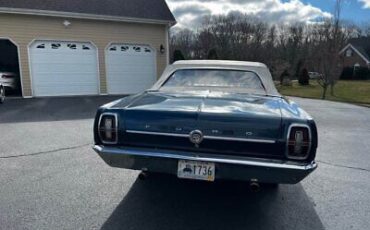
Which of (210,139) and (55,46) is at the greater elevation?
(55,46)

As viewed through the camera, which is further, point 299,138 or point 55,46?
→ point 55,46

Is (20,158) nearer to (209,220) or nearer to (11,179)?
(11,179)

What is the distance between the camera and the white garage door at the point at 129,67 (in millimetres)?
15688

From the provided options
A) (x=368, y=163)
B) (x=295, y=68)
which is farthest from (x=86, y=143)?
(x=295, y=68)

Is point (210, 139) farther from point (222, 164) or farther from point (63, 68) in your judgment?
point (63, 68)

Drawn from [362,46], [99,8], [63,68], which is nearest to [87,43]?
[63,68]

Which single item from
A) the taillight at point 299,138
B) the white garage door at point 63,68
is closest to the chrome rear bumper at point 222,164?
the taillight at point 299,138

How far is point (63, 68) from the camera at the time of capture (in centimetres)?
1464

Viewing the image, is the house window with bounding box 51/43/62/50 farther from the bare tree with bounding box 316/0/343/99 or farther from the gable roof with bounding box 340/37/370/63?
A: the gable roof with bounding box 340/37/370/63

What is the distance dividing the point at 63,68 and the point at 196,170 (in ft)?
42.6

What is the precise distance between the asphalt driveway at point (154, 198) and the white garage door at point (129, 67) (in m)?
9.69

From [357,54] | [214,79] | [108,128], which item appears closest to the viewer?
[108,128]

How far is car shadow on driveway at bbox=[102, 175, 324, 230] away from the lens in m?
3.39

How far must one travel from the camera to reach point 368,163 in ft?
18.9
